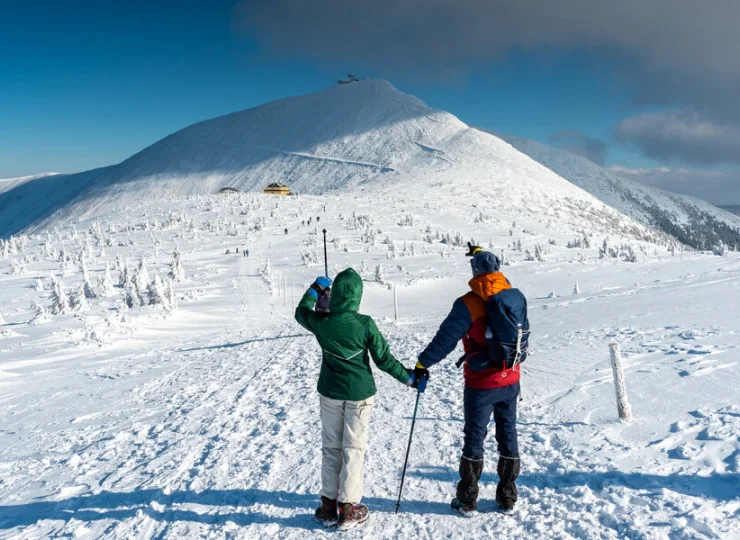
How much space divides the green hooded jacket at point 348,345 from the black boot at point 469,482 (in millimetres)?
1038

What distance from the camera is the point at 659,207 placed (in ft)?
509

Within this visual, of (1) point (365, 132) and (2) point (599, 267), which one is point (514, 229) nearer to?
(2) point (599, 267)

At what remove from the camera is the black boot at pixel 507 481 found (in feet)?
14.1

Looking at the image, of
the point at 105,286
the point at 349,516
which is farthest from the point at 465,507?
the point at 105,286

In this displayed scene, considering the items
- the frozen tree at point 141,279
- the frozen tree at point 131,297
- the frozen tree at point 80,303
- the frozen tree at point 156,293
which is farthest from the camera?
the frozen tree at point 141,279

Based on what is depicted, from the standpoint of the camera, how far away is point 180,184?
11788 cm

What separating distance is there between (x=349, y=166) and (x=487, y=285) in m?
111

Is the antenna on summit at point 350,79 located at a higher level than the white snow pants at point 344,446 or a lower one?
higher

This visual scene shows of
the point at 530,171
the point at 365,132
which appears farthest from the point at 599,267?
the point at 365,132

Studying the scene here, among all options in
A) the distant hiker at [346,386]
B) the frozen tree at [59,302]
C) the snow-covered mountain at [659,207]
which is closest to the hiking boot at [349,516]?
the distant hiker at [346,386]

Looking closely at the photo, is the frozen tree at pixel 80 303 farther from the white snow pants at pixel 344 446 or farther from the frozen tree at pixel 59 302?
the white snow pants at pixel 344 446

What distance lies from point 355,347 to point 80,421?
21.6 ft

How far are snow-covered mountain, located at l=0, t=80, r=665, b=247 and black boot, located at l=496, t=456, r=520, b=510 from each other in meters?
56.6

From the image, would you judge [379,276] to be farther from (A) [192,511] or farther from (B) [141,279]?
(A) [192,511]
